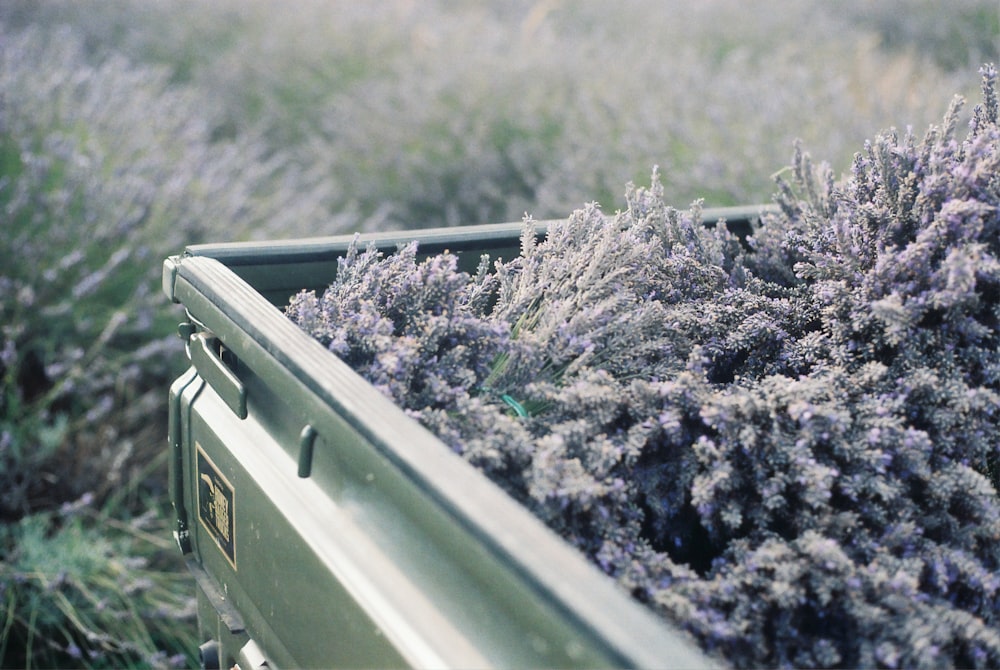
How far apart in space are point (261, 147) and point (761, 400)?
4.43 metres

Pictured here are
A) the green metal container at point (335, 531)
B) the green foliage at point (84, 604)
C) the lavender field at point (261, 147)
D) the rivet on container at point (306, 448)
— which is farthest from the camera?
the lavender field at point (261, 147)

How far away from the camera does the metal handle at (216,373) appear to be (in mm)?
1568

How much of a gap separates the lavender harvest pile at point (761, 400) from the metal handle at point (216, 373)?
0.16 metres

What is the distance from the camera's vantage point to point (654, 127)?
4.32 m

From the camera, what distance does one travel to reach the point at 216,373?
65.6 inches

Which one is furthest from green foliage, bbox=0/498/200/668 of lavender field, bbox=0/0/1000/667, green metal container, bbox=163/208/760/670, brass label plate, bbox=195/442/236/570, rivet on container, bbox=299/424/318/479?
rivet on container, bbox=299/424/318/479

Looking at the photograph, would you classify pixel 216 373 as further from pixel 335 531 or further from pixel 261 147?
pixel 261 147

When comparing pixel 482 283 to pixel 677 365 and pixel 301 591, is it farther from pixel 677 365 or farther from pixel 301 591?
pixel 301 591

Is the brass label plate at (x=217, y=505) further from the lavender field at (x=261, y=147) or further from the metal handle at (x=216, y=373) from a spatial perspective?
the lavender field at (x=261, y=147)

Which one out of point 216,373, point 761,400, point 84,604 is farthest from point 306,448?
point 84,604

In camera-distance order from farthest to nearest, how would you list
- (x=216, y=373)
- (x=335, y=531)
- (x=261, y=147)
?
(x=261, y=147) < (x=216, y=373) < (x=335, y=531)

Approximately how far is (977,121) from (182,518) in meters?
1.92

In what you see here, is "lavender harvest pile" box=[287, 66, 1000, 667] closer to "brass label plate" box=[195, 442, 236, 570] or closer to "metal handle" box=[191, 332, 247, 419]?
"metal handle" box=[191, 332, 247, 419]

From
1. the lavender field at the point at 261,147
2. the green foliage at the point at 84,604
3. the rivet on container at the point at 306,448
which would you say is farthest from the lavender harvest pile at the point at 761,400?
the green foliage at the point at 84,604
